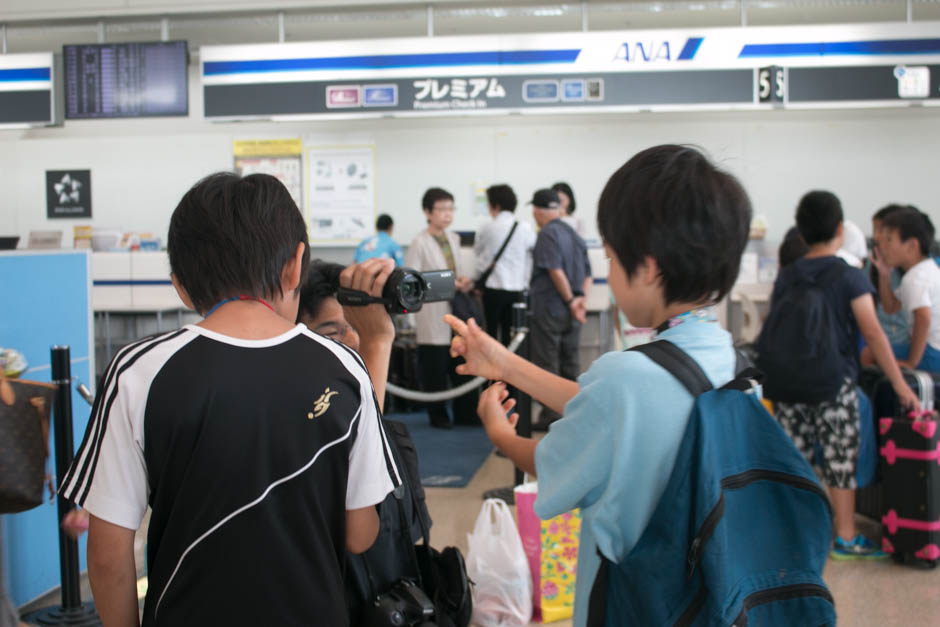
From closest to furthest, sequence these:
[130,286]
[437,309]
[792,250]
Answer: [792,250] < [437,309] < [130,286]

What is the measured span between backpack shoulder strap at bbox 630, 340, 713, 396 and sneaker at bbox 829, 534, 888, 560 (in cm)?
284

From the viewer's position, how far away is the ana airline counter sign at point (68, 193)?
933 cm

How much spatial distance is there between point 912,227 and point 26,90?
20.5ft

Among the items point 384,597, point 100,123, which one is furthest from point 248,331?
point 100,123

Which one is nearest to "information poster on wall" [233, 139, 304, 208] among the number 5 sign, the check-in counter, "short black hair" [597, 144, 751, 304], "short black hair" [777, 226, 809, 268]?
the check-in counter

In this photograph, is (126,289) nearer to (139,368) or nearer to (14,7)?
(14,7)

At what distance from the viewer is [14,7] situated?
734 centimetres

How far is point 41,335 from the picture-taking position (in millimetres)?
3135

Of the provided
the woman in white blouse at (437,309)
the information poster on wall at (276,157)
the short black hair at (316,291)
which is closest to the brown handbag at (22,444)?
the short black hair at (316,291)

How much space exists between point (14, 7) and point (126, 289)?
256 centimetres

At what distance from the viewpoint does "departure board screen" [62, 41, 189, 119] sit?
650 centimetres

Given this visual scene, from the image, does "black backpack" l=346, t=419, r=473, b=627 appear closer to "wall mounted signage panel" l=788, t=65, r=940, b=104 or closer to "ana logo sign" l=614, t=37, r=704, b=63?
"ana logo sign" l=614, t=37, r=704, b=63

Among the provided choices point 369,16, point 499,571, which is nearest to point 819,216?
point 499,571

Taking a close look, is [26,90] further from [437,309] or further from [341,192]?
[437,309]
